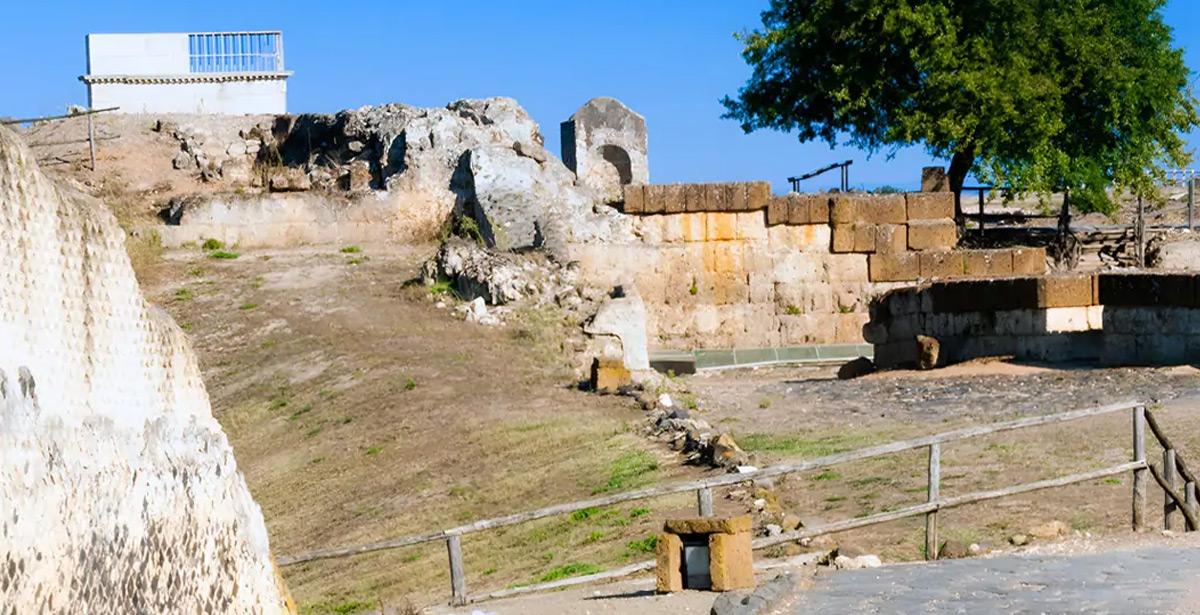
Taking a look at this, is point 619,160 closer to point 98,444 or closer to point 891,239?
point 891,239

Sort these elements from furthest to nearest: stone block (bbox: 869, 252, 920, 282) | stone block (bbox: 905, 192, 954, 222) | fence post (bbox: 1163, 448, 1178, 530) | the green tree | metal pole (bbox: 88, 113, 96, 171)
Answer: the green tree
metal pole (bbox: 88, 113, 96, 171)
stone block (bbox: 905, 192, 954, 222)
stone block (bbox: 869, 252, 920, 282)
fence post (bbox: 1163, 448, 1178, 530)

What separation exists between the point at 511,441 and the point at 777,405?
3807mm

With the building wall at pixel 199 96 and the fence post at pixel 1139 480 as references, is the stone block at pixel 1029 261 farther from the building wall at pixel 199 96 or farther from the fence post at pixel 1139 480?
the fence post at pixel 1139 480

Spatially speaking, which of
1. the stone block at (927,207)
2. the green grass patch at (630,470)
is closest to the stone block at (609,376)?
the green grass patch at (630,470)

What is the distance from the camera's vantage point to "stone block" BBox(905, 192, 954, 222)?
2866 centimetres

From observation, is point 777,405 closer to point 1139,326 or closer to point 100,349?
point 1139,326

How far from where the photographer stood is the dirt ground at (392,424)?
1432 centimetres

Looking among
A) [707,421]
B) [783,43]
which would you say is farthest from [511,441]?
[783,43]

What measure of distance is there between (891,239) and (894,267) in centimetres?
40

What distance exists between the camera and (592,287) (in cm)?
2509

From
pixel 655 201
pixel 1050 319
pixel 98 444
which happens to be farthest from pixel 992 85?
pixel 98 444

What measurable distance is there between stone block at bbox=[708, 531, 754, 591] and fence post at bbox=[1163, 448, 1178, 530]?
3040 millimetres

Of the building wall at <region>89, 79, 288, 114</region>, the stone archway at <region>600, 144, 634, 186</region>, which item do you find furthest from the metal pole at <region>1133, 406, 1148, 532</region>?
the building wall at <region>89, 79, 288, 114</region>

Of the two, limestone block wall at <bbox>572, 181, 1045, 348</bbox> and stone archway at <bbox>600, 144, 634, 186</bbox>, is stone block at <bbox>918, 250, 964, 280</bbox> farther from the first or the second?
stone archway at <bbox>600, 144, 634, 186</bbox>
